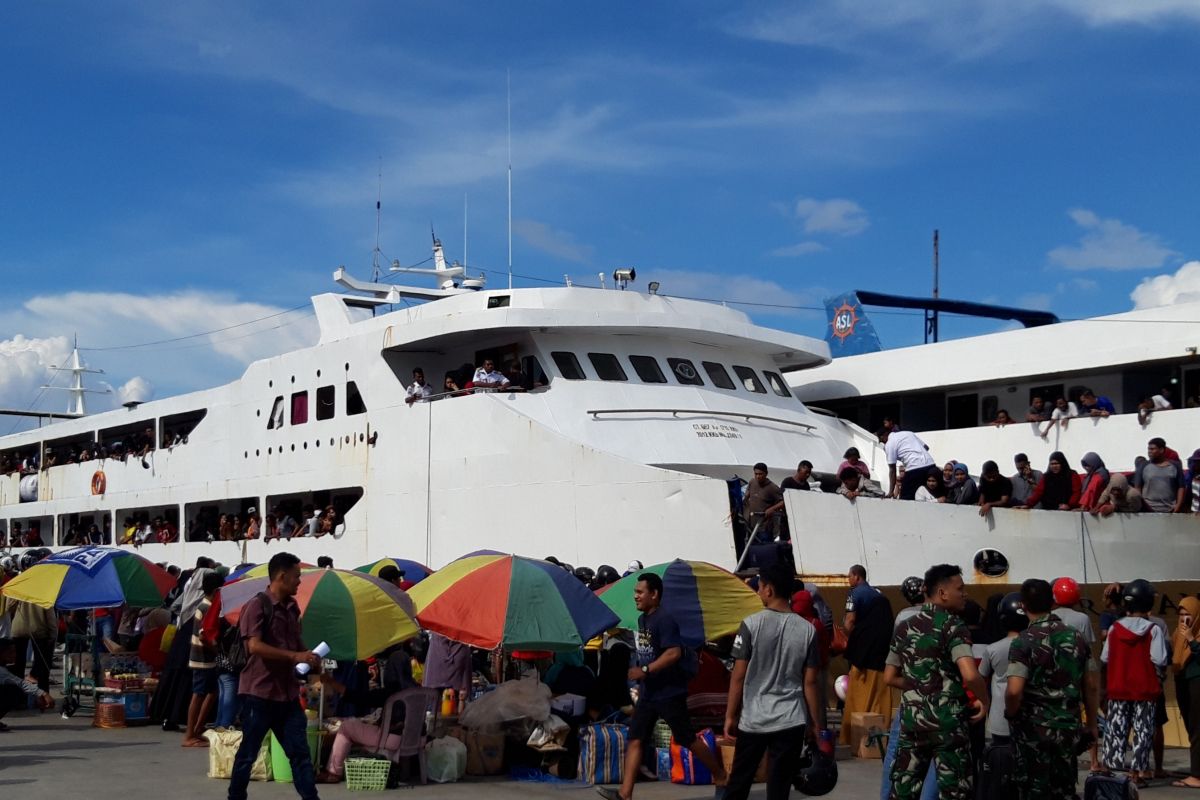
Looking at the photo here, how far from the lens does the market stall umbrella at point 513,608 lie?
8883mm

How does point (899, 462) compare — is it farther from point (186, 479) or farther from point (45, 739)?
point (186, 479)

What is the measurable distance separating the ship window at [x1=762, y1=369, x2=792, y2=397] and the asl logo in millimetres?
5796

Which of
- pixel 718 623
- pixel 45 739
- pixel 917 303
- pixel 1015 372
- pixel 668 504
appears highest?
pixel 917 303

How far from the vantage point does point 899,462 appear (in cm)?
1510

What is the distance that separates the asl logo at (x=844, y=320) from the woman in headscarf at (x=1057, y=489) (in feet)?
38.1

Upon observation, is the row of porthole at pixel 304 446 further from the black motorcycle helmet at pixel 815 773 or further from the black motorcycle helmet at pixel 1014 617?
the black motorcycle helmet at pixel 1014 617

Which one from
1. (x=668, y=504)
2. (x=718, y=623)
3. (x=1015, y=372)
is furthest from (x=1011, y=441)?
(x=718, y=623)

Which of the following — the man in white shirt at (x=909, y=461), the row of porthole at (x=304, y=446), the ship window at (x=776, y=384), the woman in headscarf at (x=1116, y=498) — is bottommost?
the woman in headscarf at (x=1116, y=498)

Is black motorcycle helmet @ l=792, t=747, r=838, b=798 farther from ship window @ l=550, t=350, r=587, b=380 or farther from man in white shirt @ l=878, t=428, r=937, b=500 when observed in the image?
ship window @ l=550, t=350, r=587, b=380

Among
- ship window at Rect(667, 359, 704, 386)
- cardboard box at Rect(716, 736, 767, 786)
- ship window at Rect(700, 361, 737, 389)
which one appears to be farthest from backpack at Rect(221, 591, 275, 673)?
ship window at Rect(700, 361, 737, 389)

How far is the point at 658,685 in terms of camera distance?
784cm

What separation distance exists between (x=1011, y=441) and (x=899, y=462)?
335 cm

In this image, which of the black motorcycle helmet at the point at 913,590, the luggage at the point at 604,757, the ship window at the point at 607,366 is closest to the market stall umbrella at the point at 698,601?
the luggage at the point at 604,757

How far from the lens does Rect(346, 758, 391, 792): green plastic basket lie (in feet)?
29.0
